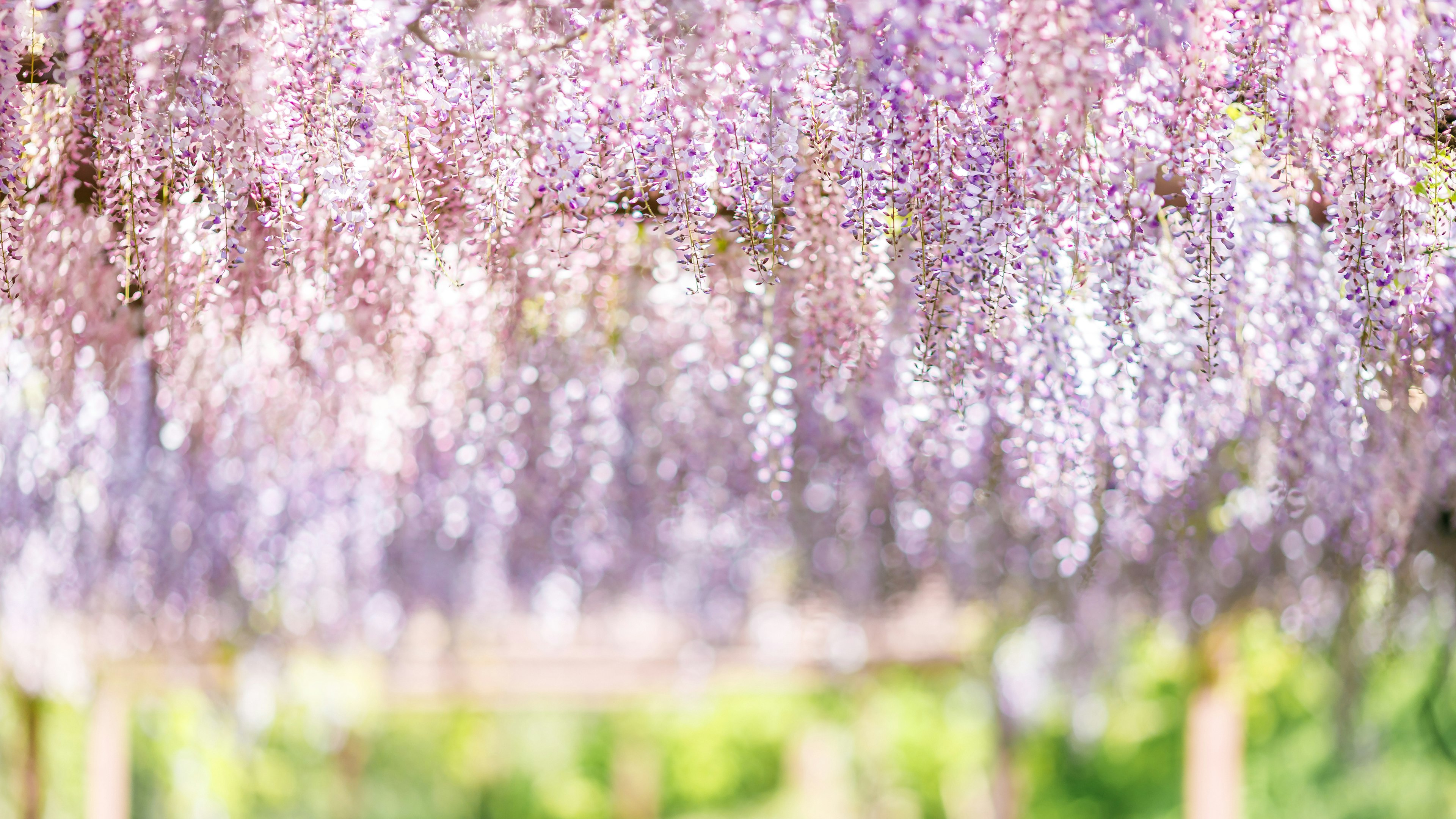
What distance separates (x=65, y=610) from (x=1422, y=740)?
715 cm

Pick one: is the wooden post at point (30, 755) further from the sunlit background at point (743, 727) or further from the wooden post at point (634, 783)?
the wooden post at point (634, 783)

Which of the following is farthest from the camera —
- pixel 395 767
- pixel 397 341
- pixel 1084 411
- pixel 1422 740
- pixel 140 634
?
pixel 395 767

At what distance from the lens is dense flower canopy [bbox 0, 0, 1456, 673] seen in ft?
5.04

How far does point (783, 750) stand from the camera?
408 inches

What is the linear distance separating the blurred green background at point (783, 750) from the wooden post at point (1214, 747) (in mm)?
182

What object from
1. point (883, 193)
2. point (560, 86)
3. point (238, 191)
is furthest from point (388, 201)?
point (883, 193)

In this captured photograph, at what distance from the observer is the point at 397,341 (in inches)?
108

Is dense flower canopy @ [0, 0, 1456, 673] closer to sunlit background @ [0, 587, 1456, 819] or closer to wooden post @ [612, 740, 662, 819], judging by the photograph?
sunlit background @ [0, 587, 1456, 819]

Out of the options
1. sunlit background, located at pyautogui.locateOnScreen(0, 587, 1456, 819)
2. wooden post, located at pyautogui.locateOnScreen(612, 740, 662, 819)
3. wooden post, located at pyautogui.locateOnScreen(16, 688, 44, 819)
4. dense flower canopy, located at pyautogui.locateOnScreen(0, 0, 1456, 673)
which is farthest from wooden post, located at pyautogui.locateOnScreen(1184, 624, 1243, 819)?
wooden post, located at pyautogui.locateOnScreen(16, 688, 44, 819)

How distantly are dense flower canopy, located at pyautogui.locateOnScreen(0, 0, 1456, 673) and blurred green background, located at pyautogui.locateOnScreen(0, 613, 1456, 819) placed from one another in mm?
2990

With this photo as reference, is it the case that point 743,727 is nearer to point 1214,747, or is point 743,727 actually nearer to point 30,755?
point 1214,747

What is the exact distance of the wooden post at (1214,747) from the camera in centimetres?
552

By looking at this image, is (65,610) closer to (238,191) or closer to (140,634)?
(140,634)

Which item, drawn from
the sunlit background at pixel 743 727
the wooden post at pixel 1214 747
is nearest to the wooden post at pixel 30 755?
the sunlit background at pixel 743 727
